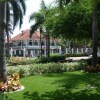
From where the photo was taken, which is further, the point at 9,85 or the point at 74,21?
the point at 74,21

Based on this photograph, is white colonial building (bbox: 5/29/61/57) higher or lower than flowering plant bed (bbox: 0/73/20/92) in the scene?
higher

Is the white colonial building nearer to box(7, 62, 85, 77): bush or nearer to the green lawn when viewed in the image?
box(7, 62, 85, 77): bush

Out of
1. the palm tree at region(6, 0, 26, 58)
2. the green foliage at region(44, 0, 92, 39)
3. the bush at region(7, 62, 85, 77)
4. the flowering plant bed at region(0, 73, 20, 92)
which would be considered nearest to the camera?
the flowering plant bed at region(0, 73, 20, 92)

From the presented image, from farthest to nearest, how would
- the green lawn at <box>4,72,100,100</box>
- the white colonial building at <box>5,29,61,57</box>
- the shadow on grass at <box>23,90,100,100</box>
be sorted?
1. the white colonial building at <box>5,29,61,57</box>
2. the green lawn at <box>4,72,100,100</box>
3. the shadow on grass at <box>23,90,100,100</box>

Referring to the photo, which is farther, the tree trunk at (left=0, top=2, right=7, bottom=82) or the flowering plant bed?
the tree trunk at (left=0, top=2, right=7, bottom=82)

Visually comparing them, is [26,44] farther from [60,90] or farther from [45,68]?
[60,90]

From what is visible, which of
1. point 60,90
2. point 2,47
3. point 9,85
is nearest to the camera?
point 9,85

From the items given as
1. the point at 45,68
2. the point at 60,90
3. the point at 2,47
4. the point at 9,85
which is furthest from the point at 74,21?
the point at 9,85

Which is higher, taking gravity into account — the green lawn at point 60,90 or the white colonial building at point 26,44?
the white colonial building at point 26,44

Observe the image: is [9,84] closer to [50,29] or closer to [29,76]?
[29,76]

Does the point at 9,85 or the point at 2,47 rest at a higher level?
the point at 2,47

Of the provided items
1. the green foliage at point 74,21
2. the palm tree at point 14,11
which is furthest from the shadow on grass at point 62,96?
the palm tree at point 14,11

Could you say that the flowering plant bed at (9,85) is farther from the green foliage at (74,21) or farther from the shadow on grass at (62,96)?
the green foliage at (74,21)

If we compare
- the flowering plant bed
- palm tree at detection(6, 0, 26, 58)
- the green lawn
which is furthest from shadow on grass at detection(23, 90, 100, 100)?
palm tree at detection(6, 0, 26, 58)
